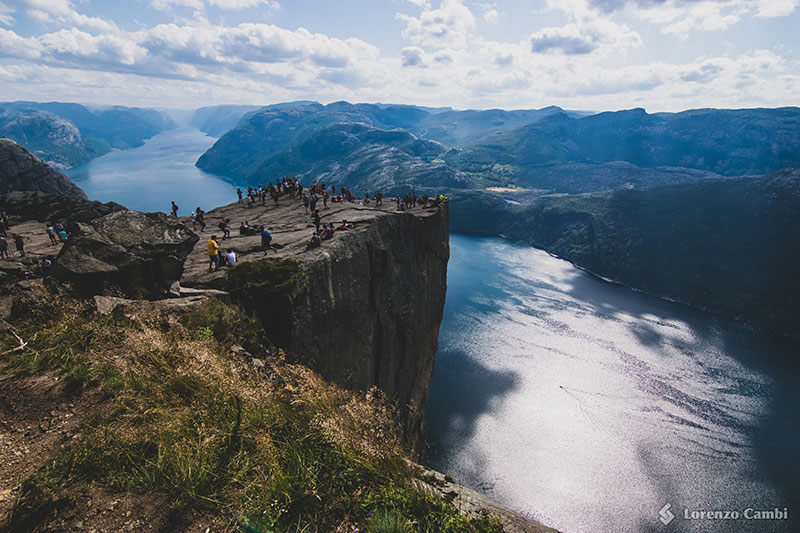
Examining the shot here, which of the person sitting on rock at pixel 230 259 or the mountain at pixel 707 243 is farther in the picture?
the mountain at pixel 707 243

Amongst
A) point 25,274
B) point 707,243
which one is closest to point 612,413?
point 25,274

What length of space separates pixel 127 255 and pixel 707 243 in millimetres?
194795

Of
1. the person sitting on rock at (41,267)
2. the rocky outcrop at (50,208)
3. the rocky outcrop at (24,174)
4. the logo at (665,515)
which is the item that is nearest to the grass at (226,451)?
the person sitting on rock at (41,267)

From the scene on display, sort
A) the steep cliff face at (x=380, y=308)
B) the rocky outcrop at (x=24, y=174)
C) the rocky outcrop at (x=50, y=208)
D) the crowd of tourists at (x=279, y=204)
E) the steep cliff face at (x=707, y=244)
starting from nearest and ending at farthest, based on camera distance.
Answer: the crowd of tourists at (x=279, y=204) < the steep cliff face at (x=380, y=308) < the rocky outcrop at (x=50, y=208) < the rocky outcrop at (x=24, y=174) < the steep cliff face at (x=707, y=244)

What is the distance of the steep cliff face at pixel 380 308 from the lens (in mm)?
22578

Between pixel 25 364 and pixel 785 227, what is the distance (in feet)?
673

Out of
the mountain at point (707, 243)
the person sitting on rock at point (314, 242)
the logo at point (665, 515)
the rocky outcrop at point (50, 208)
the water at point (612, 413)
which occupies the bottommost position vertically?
the logo at point (665, 515)

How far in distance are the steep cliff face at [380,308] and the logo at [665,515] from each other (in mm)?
37811

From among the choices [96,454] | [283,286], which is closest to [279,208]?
[283,286]

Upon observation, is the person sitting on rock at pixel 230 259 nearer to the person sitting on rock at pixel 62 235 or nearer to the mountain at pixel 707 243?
the person sitting on rock at pixel 62 235

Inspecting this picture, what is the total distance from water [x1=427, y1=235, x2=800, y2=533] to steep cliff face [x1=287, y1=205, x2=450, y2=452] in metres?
22.4

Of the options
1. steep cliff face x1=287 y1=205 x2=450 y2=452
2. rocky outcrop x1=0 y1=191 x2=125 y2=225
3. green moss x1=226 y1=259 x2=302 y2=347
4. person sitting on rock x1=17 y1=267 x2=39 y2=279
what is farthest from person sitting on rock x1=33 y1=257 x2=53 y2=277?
rocky outcrop x1=0 y1=191 x2=125 y2=225

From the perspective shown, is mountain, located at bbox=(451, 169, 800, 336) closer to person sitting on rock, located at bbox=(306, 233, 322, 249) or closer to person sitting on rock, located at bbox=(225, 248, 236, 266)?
person sitting on rock, located at bbox=(306, 233, 322, 249)

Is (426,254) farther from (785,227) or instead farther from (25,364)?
(785,227)
